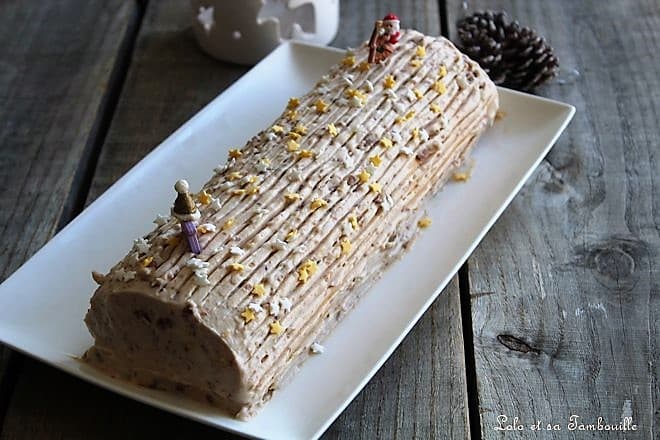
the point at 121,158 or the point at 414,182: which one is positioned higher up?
the point at 414,182

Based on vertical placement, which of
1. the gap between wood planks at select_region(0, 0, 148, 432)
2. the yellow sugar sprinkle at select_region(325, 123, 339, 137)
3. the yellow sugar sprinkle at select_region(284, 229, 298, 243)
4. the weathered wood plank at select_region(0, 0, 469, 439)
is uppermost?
the yellow sugar sprinkle at select_region(325, 123, 339, 137)

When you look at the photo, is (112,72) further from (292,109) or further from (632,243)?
(632,243)

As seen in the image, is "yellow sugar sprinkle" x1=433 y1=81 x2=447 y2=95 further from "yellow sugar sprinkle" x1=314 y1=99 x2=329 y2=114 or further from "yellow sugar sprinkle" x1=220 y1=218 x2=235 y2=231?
"yellow sugar sprinkle" x1=220 y1=218 x2=235 y2=231

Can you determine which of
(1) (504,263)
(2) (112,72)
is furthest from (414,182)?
(2) (112,72)

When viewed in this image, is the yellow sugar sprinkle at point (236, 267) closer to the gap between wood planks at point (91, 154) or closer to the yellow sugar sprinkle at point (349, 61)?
the gap between wood planks at point (91, 154)

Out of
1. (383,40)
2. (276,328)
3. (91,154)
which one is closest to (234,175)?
(276,328)

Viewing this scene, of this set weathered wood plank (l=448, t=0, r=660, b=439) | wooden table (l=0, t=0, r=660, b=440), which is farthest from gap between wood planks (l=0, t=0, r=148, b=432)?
weathered wood plank (l=448, t=0, r=660, b=439)
